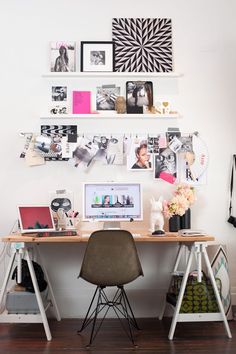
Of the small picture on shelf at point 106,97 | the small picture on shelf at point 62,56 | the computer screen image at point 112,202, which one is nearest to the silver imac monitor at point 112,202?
the computer screen image at point 112,202

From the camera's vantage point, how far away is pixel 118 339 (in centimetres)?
283

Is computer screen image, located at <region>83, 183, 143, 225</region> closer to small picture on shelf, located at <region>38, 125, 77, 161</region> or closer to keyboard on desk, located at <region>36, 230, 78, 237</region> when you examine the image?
keyboard on desk, located at <region>36, 230, 78, 237</region>

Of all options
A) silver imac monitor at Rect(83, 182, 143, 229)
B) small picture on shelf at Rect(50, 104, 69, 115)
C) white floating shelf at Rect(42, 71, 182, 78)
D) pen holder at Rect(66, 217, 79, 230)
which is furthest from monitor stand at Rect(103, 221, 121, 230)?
white floating shelf at Rect(42, 71, 182, 78)

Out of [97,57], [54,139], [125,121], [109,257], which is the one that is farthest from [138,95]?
[109,257]

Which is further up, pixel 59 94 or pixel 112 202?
pixel 59 94

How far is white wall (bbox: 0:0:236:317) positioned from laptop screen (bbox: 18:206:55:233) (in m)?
0.26

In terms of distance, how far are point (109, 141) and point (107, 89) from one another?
1.48 feet

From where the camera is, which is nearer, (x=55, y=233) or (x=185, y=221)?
(x=55, y=233)

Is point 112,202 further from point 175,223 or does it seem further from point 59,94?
point 59,94

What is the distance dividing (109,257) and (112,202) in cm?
64

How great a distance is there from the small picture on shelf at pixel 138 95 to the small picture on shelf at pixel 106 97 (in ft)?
0.35

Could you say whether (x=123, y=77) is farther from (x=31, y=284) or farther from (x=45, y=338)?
(x=45, y=338)

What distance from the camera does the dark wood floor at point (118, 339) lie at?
262 cm

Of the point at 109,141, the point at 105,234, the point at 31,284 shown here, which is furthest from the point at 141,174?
the point at 31,284
